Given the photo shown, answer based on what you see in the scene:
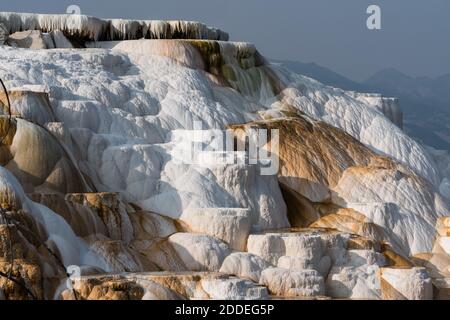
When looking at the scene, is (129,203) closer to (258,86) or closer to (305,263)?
(305,263)

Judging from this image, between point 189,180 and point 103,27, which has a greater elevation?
point 103,27

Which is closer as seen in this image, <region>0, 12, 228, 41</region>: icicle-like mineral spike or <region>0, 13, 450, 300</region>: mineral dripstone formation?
<region>0, 13, 450, 300</region>: mineral dripstone formation

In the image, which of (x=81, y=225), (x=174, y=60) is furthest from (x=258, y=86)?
(x=81, y=225)

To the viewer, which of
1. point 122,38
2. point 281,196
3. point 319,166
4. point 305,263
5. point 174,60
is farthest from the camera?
point 122,38

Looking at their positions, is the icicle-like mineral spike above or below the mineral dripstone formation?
above

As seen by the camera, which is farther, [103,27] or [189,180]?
[103,27]
